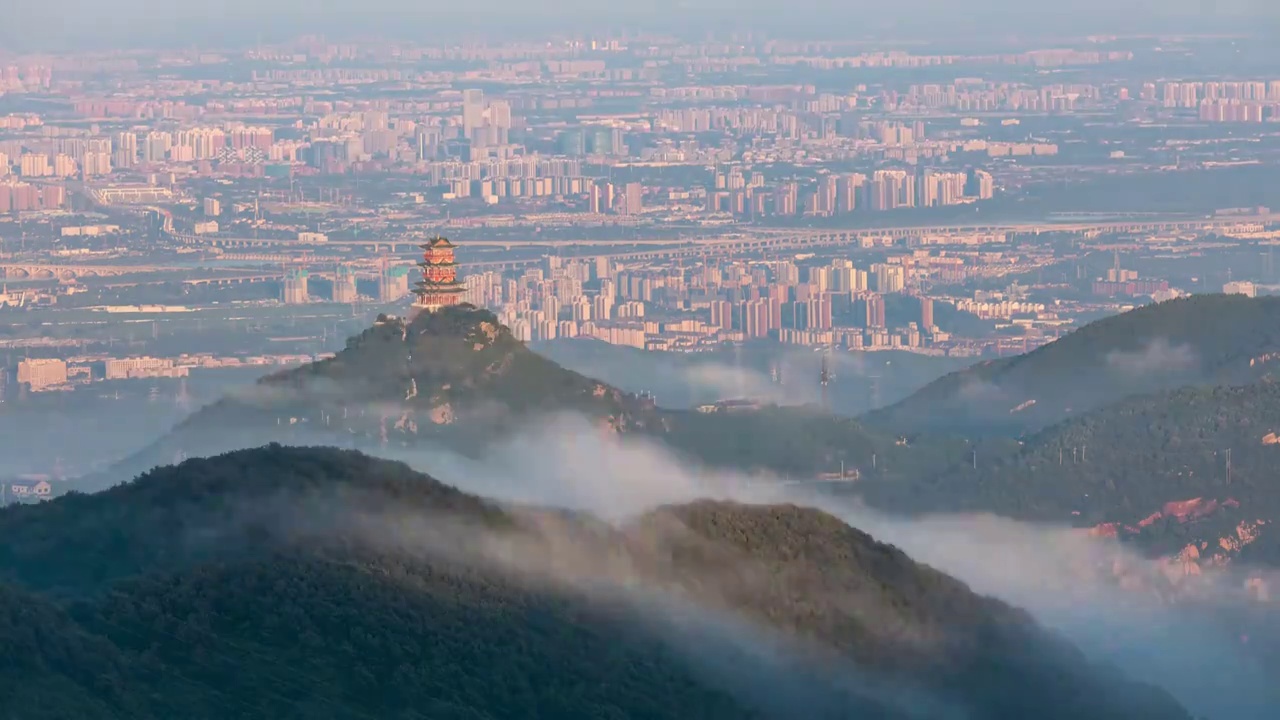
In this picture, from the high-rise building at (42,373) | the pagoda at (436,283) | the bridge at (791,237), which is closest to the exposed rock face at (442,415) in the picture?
the pagoda at (436,283)

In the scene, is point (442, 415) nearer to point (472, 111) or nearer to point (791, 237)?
point (791, 237)

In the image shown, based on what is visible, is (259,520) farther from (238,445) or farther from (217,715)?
(238,445)

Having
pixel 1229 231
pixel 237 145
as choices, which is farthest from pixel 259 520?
pixel 237 145

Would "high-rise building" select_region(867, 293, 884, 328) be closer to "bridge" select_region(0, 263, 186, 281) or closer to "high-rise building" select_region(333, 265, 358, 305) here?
"high-rise building" select_region(333, 265, 358, 305)

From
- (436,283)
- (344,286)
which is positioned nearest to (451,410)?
(436,283)

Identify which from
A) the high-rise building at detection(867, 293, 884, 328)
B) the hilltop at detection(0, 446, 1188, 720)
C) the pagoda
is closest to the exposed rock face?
the pagoda

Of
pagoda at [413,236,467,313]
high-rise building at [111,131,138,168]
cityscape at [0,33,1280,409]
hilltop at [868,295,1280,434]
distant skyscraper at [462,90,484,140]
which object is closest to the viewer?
pagoda at [413,236,467,313]
